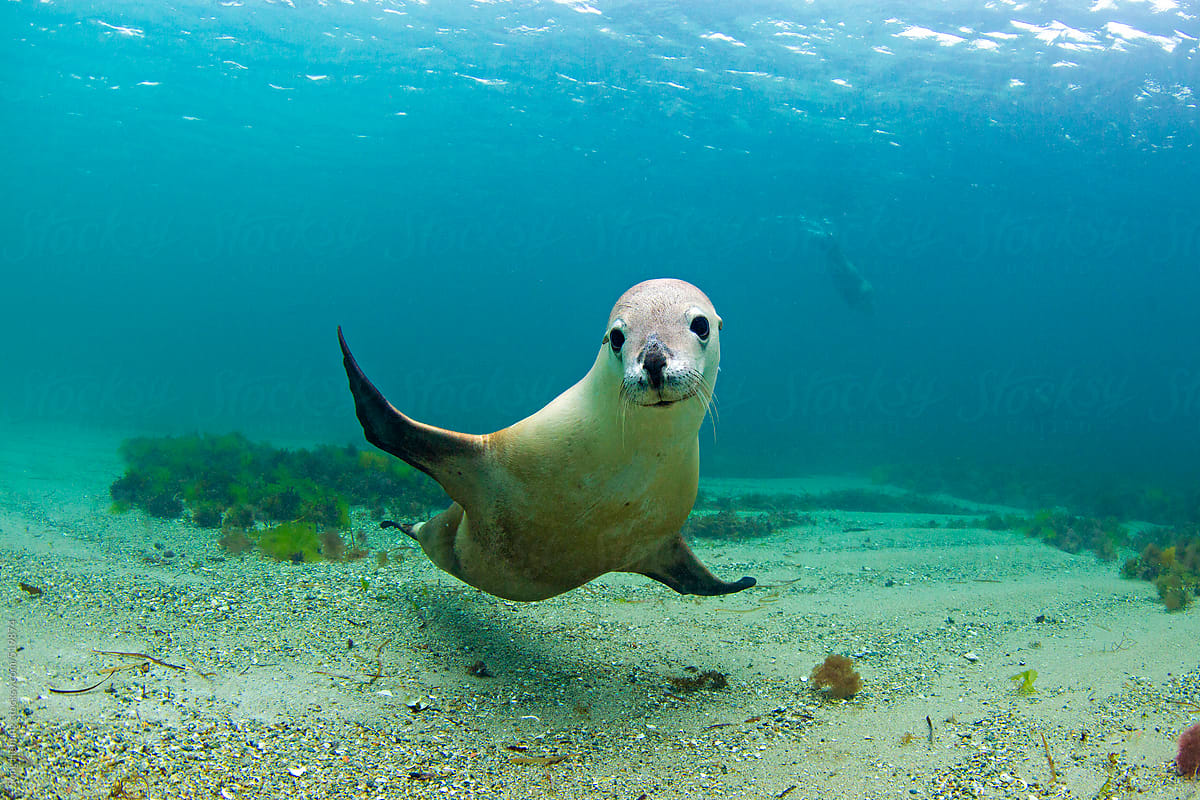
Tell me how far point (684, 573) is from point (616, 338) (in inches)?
65.8

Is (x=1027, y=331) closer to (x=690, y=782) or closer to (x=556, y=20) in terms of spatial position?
(x=556, y=20)

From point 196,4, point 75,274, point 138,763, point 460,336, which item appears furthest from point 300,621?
point 75,274

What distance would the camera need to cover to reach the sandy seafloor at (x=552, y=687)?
2078 mm

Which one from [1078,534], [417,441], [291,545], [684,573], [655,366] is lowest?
[1078,534]

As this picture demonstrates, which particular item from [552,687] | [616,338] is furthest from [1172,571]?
[616,338]

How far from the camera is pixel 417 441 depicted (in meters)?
2.59

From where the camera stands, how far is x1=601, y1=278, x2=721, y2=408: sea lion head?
6.55 ft

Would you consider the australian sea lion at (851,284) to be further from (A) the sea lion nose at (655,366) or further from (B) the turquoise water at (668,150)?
(A) the sea lion nose at (655,366)

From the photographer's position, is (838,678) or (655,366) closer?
(655,366)

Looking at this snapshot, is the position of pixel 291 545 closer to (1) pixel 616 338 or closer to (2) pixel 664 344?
(1) pixel 616 338

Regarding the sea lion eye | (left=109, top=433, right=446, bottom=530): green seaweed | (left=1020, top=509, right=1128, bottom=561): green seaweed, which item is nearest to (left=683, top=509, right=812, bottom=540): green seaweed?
(left=109, top=433, right=446, bottom=530): green seaweed

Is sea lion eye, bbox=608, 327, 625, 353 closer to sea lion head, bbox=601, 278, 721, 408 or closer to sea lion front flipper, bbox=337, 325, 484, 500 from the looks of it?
sea lion head, bbox=601, 278, 721, 408

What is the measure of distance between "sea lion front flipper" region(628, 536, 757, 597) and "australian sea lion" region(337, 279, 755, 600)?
0.39 meters

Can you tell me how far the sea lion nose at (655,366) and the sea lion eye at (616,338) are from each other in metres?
0.28
